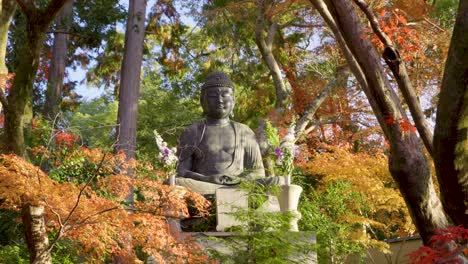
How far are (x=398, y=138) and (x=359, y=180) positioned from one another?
5.86 metres

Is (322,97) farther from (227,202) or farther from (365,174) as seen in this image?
(227,202)

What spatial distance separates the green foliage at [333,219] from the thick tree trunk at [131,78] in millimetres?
3474

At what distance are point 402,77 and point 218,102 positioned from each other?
489 centimetres

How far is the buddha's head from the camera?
9172 millimetres

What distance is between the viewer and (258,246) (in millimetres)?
5816

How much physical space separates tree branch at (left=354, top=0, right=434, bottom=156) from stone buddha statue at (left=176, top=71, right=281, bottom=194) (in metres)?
3.73

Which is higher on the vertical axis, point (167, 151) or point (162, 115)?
point (162, 115)

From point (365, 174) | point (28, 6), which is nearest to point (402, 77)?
point (28, 6)

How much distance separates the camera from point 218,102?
9.16m

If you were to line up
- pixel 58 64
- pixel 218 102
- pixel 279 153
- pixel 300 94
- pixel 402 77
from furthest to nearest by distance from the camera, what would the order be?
1. pixel 300 94
2. pixel 58 64
3. pixel 218 102
4. pixel 279 153
5. pixel 402 77

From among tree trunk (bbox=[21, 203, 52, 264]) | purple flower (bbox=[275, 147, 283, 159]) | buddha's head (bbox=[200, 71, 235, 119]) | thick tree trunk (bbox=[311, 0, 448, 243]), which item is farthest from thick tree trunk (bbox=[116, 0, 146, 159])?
thick tree trunk (bbox=[311, 0, 448, 243])

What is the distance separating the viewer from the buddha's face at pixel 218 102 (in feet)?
30.1

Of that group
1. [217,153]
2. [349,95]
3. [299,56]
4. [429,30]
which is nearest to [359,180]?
[217,153]

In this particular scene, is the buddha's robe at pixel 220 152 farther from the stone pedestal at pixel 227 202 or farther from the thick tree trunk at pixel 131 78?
the thick tree trunk at pixel 131 78
